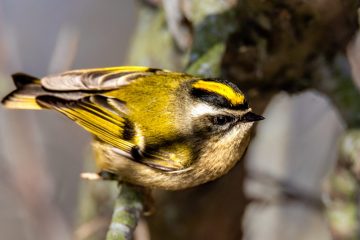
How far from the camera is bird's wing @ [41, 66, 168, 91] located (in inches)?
94.1

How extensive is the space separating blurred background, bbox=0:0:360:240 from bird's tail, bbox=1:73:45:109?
54cm

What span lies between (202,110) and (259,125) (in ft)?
4.06

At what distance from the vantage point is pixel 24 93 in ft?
8.09

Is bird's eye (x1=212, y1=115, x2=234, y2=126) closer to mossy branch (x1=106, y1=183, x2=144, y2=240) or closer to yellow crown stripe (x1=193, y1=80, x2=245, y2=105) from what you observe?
yellow crown stripe (x1=193, y1=80, x2=245, y2=105)

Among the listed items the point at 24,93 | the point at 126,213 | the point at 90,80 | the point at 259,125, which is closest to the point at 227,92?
the point at 126,213

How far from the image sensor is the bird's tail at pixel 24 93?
246 centimetres

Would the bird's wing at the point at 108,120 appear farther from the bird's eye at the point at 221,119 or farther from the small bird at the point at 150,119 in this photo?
the bird's eye at the point at 221,119

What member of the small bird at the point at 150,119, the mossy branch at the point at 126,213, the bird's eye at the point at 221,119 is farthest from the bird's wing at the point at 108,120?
the bird's eye at the point at 221,119

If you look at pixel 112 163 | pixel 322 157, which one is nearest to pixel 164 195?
pixel 112 163

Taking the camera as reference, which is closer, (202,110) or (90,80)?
(202,110)

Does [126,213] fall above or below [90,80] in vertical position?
below

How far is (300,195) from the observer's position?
3.39 meters

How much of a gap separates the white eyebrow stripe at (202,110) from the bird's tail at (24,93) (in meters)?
0.60

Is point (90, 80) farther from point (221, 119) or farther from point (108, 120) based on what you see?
point (221, 119)
